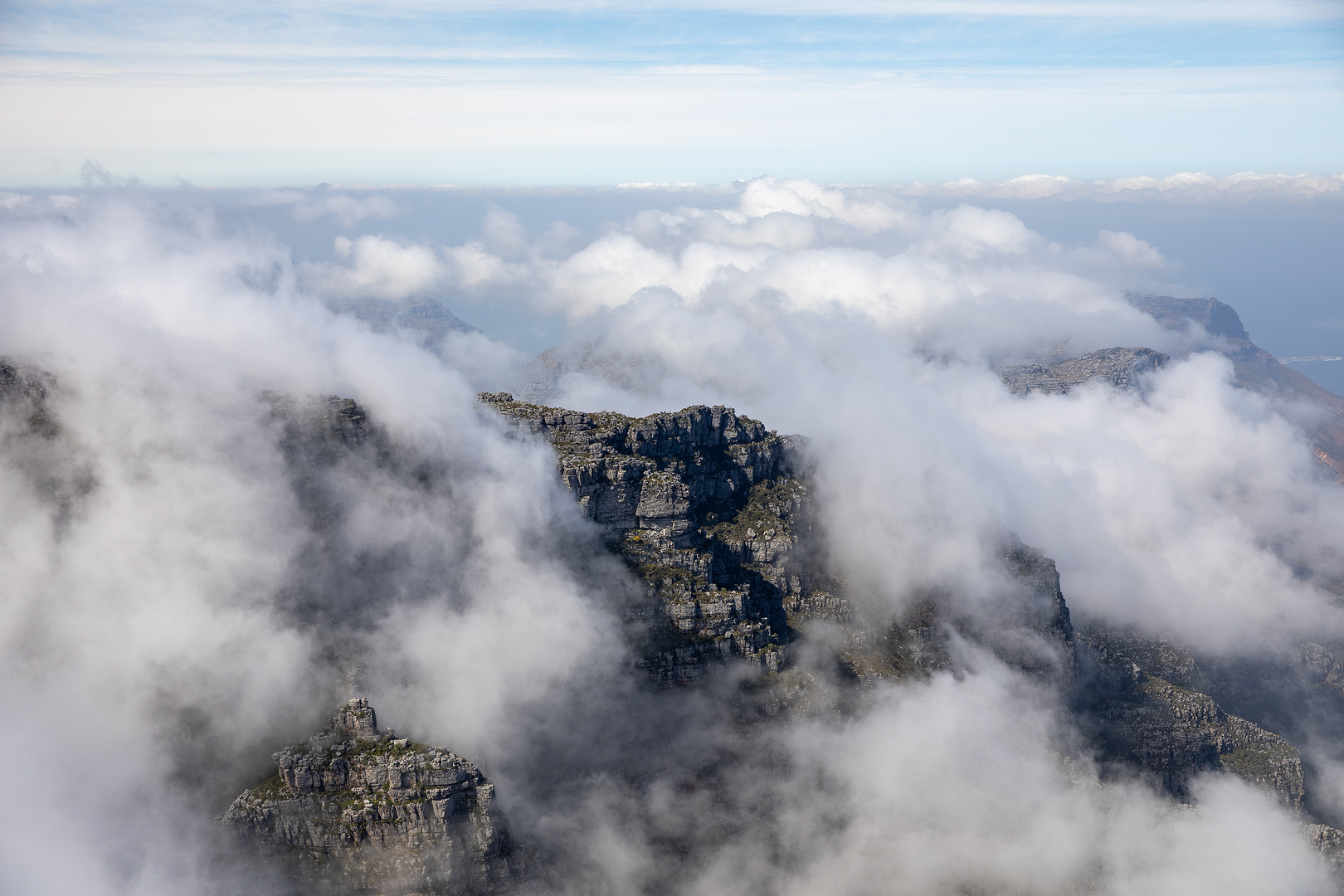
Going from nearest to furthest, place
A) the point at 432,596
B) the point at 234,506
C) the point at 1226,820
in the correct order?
the point at 234,506, the point at 432,596, the point at 1226,820

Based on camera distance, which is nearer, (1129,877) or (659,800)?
(659,800)

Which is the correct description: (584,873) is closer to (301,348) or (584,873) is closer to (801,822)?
(801,822)

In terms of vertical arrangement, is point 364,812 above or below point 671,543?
below

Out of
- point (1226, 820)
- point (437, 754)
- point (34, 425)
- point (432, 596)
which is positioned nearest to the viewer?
point (437, 754)

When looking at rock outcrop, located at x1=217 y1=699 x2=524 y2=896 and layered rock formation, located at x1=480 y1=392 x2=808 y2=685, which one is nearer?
rock outcrop, located at x1=217 y1=699 x2=524 y2=896

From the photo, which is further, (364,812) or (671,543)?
(671,543)

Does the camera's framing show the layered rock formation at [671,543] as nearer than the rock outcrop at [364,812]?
No

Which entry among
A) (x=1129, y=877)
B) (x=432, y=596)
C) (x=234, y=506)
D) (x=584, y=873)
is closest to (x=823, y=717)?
(x=584, y=873)

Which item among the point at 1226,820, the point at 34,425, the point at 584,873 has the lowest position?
the point at 1226,820
